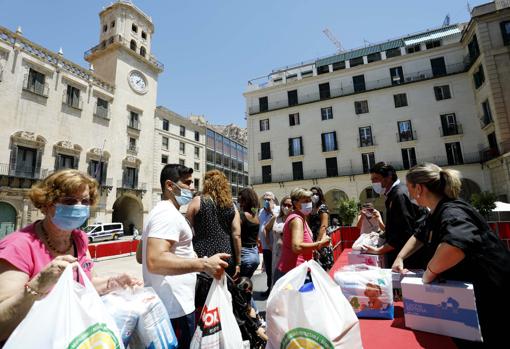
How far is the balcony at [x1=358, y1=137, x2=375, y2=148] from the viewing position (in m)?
24.2

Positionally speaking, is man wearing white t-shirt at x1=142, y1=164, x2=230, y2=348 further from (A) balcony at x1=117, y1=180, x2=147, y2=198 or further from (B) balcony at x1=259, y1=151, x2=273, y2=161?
(B) balcony at x1=259, y1=151, x2=273, y2=161

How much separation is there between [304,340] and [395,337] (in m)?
0.68

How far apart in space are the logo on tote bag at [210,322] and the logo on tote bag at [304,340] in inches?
19.4

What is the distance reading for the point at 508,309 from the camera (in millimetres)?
1364

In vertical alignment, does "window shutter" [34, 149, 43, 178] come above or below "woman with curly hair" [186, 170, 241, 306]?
above

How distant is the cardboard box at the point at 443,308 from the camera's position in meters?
1.38

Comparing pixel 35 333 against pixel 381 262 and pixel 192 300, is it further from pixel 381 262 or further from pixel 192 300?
pixel 381 262

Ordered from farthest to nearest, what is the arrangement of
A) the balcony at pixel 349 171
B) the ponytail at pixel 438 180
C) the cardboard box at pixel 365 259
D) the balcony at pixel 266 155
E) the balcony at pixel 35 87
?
the balcony at pixel 266 155, the balcony at pixel 349 171, the balcony at pixel 35 87, the cardboard box at pixel 365 259, the ponytail at pixel 438 180

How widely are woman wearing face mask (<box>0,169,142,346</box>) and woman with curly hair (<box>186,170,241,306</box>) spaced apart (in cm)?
102

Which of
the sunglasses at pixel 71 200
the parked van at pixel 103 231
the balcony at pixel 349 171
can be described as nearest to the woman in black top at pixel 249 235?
the sunglasses at pixel 71 200

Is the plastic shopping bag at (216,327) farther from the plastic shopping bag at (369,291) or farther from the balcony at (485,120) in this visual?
the balcony at (485,120)

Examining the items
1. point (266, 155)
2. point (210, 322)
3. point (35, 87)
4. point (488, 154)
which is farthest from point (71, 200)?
point (266, 155)

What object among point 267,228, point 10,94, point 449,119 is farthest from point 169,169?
point 449,119

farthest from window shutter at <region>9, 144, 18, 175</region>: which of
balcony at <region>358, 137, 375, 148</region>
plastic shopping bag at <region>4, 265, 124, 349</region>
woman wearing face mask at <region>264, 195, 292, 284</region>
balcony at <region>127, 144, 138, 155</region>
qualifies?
balcony at <region>358, 137, 375, 148</region>
